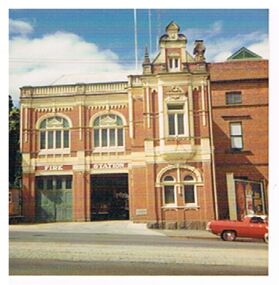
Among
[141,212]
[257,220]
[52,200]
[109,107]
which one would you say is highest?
[109,107]

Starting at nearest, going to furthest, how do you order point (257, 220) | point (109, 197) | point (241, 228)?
point (257, 220) → point (241, 228) → point (109, 197)

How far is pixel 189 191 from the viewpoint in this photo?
9.02 metres

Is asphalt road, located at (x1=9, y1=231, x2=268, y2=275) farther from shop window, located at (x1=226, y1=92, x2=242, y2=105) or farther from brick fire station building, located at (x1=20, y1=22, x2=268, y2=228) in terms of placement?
shop window, located at (x1=226, y1=92, x2=242, y2=105)

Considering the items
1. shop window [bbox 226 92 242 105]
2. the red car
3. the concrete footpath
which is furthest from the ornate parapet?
the red car

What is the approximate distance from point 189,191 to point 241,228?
1.25m

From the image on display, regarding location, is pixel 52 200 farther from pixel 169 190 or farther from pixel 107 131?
pixel 169 190

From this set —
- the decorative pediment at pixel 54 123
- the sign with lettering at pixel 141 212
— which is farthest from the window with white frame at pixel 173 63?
the sign with lettering at pixel 141 212

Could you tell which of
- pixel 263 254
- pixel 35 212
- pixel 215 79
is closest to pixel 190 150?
pixel 215 79

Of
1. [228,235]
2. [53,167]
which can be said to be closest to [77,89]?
[53,167]

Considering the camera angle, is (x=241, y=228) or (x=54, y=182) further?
(x=54, y=182)
